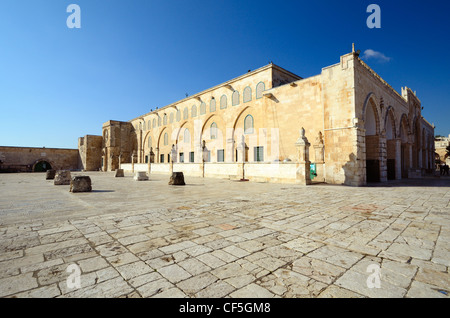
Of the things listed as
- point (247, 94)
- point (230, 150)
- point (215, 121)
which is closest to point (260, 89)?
point (247, 94)

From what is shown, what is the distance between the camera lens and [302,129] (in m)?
11.4

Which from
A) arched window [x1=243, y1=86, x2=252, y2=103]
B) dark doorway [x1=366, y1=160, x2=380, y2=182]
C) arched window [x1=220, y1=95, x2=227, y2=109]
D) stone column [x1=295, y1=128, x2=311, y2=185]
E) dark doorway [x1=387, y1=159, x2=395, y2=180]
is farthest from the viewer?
arched window [x1=220, y1=95, x2=227, y2=109]

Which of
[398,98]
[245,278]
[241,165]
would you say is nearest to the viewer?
[245,278]

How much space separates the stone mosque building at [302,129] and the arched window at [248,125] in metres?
0.03

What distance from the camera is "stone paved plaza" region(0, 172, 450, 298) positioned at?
1.85 m

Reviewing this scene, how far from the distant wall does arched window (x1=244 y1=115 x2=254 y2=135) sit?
33787 millimetres

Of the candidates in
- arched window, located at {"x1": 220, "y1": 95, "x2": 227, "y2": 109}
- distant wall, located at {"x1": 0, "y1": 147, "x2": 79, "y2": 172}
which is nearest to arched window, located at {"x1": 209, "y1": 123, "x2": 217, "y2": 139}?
arched window, located at {"x1": 220, "y1": 95, "x2": 227, "y2": 109}

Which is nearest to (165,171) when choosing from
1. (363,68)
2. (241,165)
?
(241,165)

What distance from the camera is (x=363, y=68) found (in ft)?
42.2

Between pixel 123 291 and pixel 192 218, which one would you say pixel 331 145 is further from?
pixel 123 291

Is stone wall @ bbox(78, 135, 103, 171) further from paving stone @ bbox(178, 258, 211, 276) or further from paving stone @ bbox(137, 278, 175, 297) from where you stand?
paving stone @ bbox(137, 278, 175, 297)
